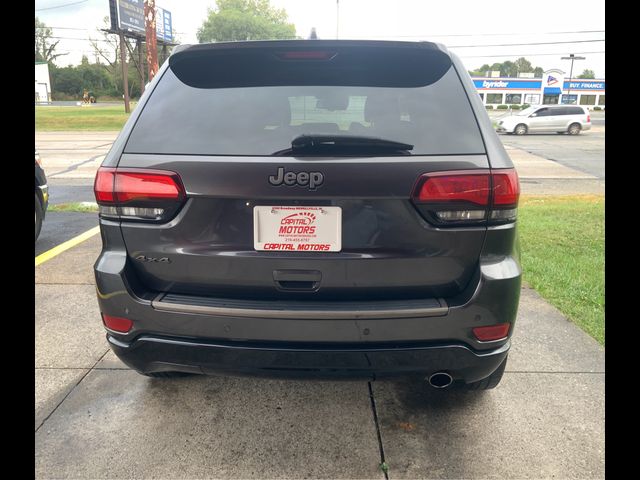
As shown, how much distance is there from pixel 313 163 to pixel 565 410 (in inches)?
75.0

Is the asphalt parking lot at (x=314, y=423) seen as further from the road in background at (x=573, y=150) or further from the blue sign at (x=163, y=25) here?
the blue sign at (x=163, y=25)

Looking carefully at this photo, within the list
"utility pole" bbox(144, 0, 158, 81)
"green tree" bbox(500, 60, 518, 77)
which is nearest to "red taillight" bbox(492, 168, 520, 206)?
"utility pole" bbox(144, 0, 158, 81)

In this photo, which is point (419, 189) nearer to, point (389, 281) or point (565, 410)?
point (389, 281)

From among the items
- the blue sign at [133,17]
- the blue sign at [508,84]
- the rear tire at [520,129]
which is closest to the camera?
the rear tire at [520,129]

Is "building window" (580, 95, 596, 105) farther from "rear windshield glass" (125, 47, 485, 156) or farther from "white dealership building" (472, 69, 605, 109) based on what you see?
"rear windshield glass" (125, 47, 485, 156)

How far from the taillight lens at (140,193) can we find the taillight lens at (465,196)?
968 millimetres

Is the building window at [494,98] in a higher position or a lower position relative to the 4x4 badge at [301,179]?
higher

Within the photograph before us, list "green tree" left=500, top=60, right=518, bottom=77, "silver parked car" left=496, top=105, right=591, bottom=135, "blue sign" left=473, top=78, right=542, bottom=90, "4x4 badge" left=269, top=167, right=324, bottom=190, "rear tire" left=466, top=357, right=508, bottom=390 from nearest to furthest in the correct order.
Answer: "4x4 badge" left=269, top=167, right=324, bottom=190 → "rear tire" left=466, top=357, right=508, bottom=390 → "silver parked car" left=496, top=105, right=591, bottom=135 → "blue sign" left=473, top=78, right=542, bottom=90 → "green tree" left=500, top=60, right=518, bottom=77

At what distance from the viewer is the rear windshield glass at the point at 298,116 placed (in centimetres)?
197

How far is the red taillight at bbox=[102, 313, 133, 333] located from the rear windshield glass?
71 centimetres

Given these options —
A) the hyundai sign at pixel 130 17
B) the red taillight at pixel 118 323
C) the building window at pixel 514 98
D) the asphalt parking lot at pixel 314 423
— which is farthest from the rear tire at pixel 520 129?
the building window at pixel 514 98

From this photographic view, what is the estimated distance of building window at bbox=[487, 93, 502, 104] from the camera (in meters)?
77.8
